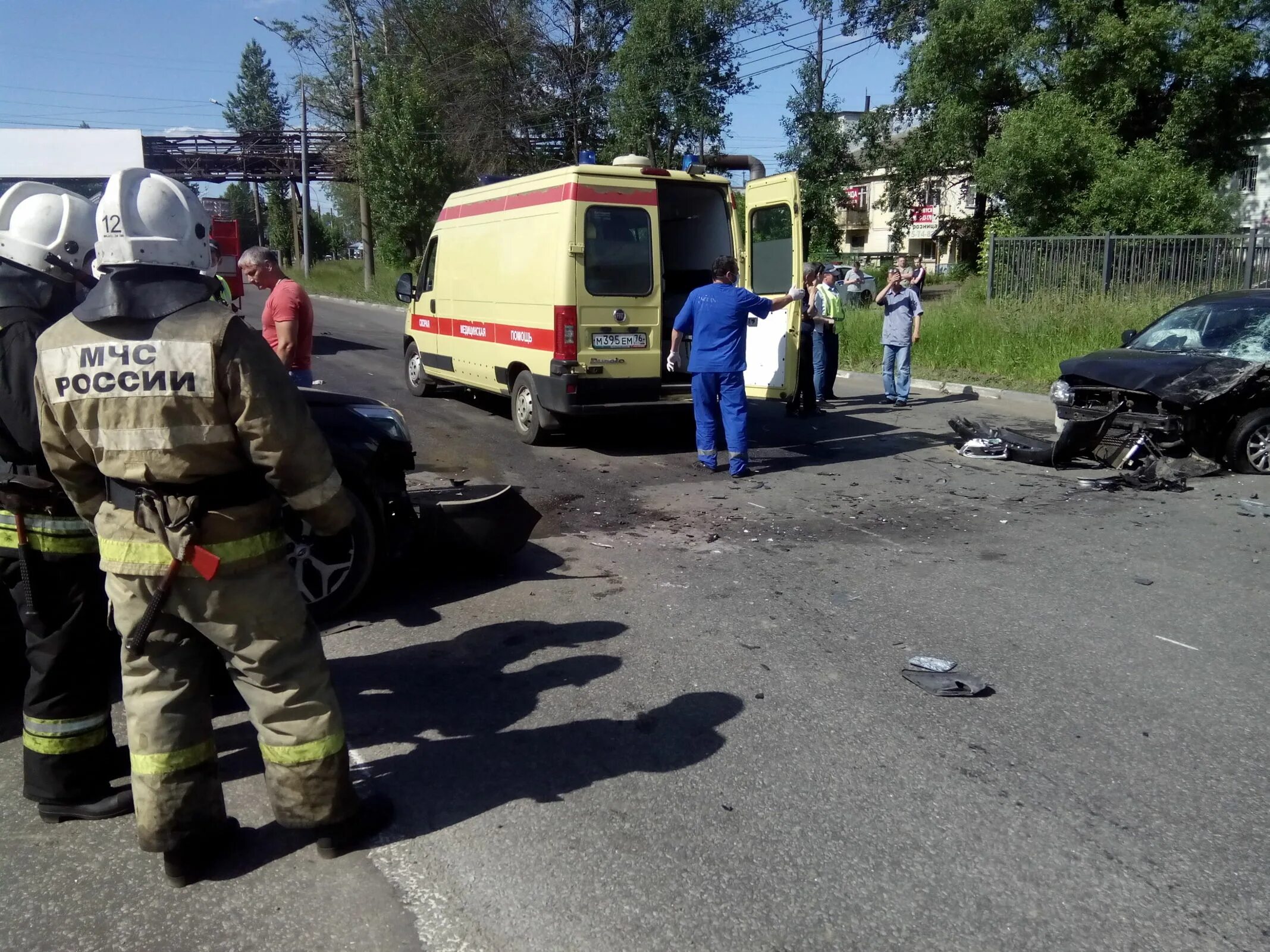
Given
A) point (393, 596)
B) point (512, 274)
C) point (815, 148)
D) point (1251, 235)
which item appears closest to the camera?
point (393, 596)

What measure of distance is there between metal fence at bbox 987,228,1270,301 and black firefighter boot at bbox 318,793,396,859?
16.3 meters

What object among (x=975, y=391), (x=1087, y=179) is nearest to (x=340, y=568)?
(x=975, y=391)

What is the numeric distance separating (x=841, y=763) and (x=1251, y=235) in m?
15.6

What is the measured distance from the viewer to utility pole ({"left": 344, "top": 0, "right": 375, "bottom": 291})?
34469 mm

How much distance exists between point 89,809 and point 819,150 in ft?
113

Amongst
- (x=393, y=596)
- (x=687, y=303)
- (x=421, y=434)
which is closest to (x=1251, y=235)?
(x=687, y=303)

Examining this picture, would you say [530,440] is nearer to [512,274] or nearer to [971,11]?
[512,274]

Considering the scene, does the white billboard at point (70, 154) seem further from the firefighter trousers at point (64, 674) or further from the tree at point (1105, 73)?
A: the tree at point (1105, 73)

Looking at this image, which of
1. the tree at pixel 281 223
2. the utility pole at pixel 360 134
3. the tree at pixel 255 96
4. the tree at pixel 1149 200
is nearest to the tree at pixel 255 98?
the tree at pixel 255 96

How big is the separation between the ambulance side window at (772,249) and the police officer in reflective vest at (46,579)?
709 centimetres

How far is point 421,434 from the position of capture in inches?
409

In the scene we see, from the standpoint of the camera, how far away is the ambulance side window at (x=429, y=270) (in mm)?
12008

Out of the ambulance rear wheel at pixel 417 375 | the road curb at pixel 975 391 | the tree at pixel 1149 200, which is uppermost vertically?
the tree at pixel 1149 200

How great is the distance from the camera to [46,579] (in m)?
3.15
